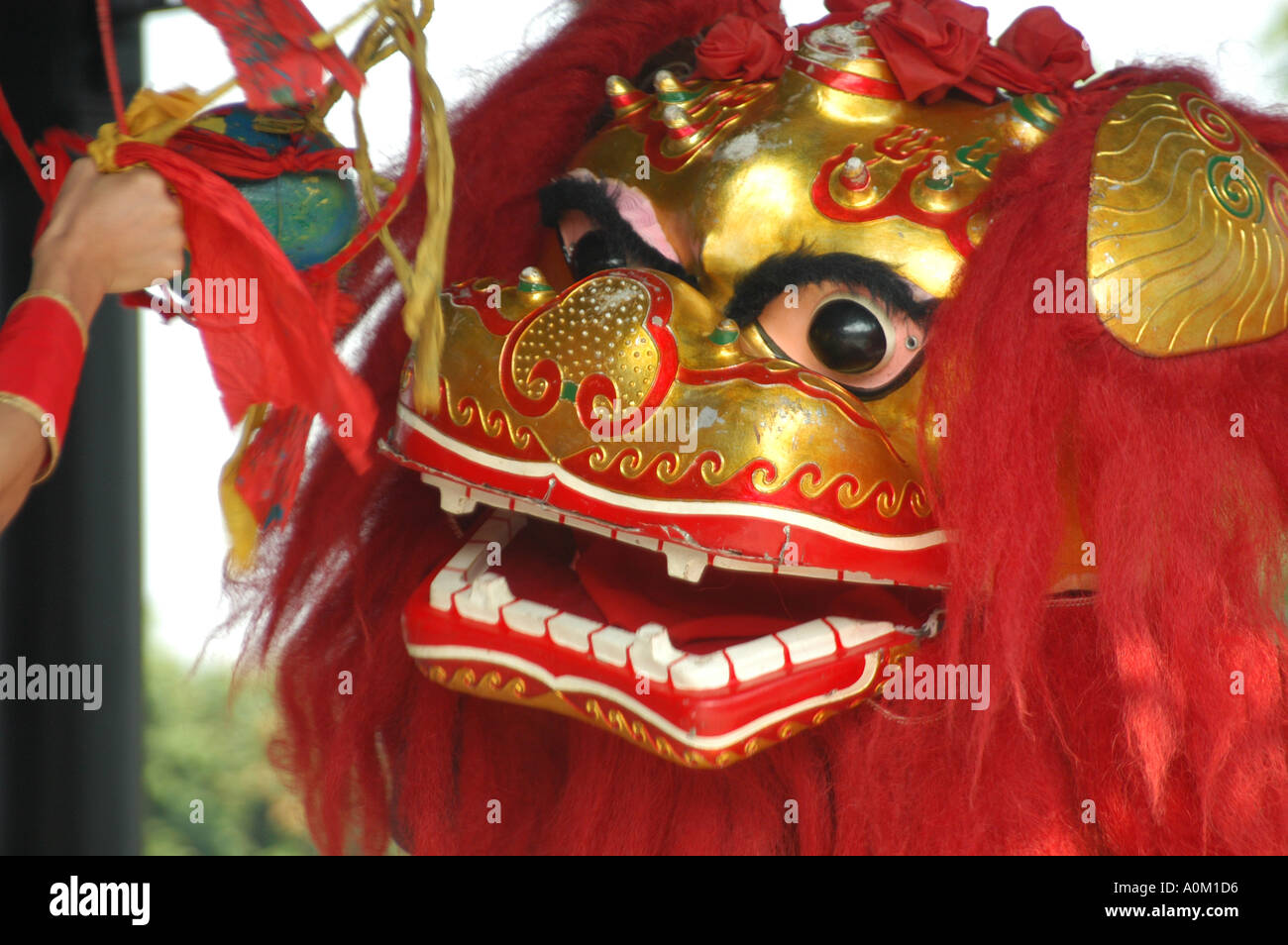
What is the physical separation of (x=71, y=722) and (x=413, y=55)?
0.72 metres

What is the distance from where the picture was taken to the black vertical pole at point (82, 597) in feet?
4.06

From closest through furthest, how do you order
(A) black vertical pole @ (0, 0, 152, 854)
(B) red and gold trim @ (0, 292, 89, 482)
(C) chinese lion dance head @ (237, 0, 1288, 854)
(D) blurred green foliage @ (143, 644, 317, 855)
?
1. (B) red and gold trim @ (0, 292, 89, 482)
2. (C) chinese lion dance head @ (237, 0, 1288, 854)
3. (A) black vertical pole @ (0, 0, 152, 854)
4. (D) blurred green foliage @ (143, 644, 317, 855)

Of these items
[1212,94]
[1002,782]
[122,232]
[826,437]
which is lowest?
[1002,782]

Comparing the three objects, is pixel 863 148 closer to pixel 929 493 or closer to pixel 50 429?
pixel 929 493

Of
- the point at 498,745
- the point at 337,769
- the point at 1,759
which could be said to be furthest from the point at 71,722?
the point at 498,745

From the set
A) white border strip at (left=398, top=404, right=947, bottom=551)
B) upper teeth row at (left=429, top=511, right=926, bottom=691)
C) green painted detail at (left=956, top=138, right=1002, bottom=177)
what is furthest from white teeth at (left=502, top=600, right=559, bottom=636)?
green painted detail at (left=956, top=138, right=1002, bottom=177)

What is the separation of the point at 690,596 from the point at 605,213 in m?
0.29

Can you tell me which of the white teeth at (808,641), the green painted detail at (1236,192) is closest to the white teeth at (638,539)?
the white teeth at (808,641)

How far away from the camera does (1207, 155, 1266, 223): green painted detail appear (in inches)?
36.8

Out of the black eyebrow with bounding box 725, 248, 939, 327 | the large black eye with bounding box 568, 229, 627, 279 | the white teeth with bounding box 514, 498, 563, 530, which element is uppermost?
the large black eye with bounding box 568, 229, 627, 279

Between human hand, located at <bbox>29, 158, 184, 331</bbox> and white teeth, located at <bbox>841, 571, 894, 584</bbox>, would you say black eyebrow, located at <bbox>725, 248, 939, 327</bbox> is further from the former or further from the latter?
human hand, located at <bbox>29, 158, 184, 331</bbox>

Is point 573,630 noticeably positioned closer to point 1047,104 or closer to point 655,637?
point 655,637

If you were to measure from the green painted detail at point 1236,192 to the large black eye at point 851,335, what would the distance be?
242mm

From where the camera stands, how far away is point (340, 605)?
46.4 inches
